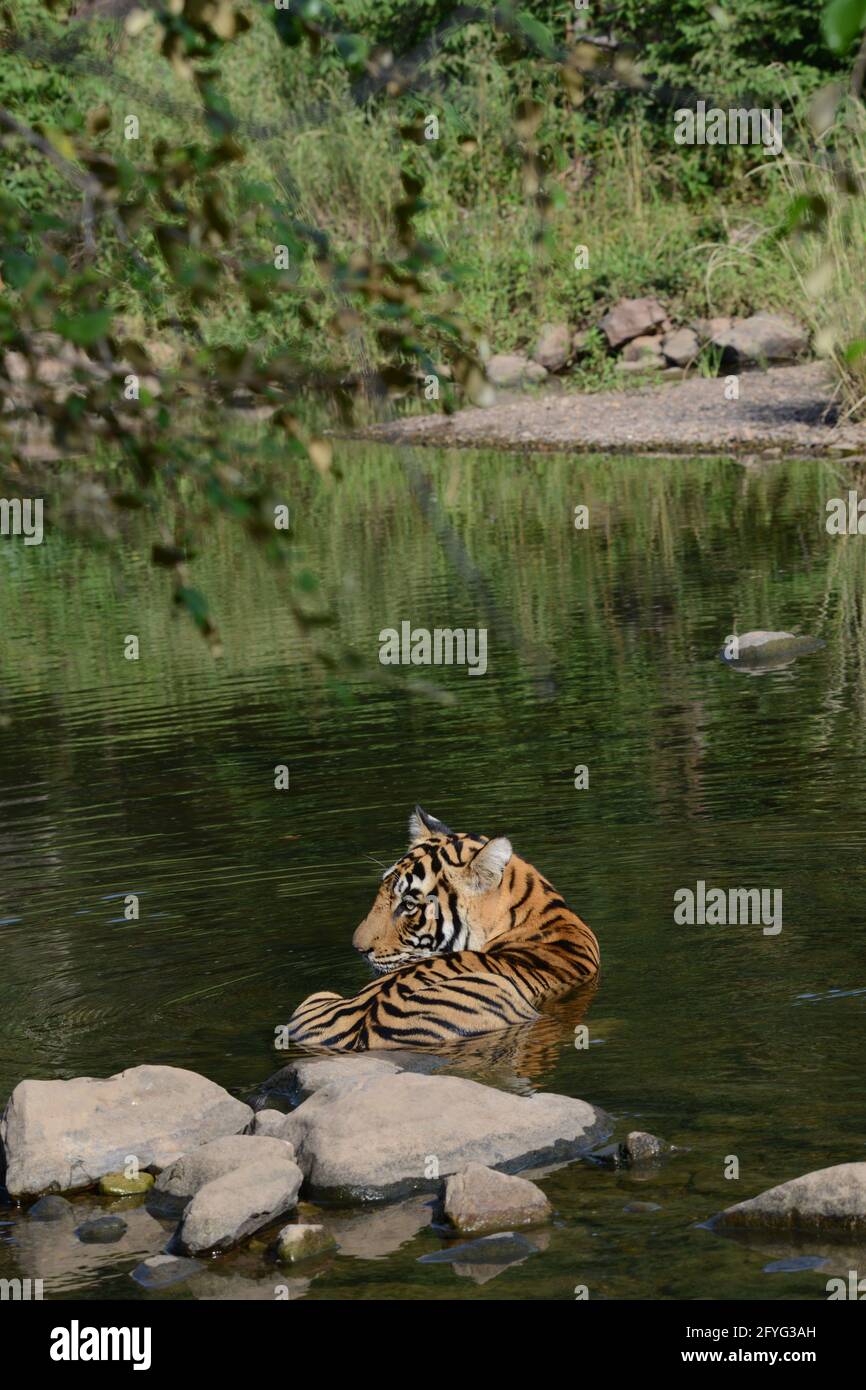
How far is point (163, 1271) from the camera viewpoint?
580 cm

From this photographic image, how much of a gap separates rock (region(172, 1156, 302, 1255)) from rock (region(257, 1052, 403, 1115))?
69cm

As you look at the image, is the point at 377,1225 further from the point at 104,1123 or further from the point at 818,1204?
the point at 818,1204

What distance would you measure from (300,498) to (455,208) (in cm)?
1005

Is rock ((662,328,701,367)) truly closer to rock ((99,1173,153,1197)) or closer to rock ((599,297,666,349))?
rock ((599,297,666,349))

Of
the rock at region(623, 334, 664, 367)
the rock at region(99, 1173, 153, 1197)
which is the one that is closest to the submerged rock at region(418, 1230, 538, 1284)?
the rock at region(99, 1173, 153, 1197)

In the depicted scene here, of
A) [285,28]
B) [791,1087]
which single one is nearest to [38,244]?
[285,28]

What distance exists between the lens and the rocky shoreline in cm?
578

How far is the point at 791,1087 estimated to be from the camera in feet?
22.4

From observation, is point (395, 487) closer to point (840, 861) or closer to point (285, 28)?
point (840, 861)

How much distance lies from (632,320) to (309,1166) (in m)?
26.5

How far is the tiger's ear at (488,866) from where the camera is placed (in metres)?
8.12

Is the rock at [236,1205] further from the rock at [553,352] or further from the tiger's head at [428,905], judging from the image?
the rock at [553,352]

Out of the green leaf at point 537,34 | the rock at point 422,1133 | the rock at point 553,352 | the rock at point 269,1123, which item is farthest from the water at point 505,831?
the rock at point 553,352
